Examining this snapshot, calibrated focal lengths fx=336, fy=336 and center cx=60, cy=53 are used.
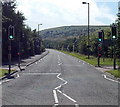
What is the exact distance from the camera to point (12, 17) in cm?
→ 5553

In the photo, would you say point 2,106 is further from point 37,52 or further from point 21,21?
point 37,52

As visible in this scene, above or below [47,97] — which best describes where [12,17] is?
above

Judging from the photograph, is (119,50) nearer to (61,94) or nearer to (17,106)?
(61,94)

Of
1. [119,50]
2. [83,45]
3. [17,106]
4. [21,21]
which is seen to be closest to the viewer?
[17,106]

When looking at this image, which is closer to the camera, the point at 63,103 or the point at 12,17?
the point at 63,103

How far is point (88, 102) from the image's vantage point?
13.0m

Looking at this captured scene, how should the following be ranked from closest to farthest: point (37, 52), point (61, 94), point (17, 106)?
point (17, 106) < point (61, 94) < point (37, 52)

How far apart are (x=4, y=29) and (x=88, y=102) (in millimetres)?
37912

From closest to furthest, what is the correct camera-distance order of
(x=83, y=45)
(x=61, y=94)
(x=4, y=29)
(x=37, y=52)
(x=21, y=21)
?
(x=61, y=94) < (x=4, y=29) < (x=21, y=21) < (x=83, y=45) < (x=37, y=52)

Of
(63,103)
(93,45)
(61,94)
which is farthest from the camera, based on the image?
(93,45)

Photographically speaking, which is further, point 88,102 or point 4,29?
point 4,29

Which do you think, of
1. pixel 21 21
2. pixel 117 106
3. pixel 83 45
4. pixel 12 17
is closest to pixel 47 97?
pixel 117 106

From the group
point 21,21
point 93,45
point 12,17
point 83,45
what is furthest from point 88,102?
point 83,45

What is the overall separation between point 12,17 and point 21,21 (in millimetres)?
4698
